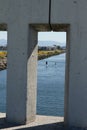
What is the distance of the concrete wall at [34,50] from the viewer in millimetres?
7898

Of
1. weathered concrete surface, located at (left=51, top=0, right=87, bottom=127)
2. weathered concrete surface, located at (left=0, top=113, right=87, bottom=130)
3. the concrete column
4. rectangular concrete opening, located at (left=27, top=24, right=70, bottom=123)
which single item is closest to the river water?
weathered concrete surface, located at (left=0, top=113, right=87, bottom=130)

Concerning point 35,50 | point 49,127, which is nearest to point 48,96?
point 35,50

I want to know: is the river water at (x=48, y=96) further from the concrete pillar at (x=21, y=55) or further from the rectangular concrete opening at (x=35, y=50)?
the concrete pillar at (x=21, y=55)

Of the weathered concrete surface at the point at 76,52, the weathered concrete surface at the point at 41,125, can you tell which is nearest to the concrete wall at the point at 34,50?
the weathered concrete surface at the point at 76,52

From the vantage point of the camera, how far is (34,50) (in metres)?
8.45

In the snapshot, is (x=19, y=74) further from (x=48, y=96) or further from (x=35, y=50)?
(x=48, y=96)

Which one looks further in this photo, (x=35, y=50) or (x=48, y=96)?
(x=48, y=96)

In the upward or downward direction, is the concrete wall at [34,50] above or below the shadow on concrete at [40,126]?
above

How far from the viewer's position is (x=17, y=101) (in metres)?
8.20

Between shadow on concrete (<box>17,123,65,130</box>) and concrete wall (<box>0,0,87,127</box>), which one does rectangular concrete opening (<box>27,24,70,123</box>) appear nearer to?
concrete wall (<box>0,0,87,127</box>)

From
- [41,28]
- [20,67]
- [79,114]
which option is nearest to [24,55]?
[20,67]

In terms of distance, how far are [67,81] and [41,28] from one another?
1260mm

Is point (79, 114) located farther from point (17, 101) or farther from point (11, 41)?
point (11, 41)

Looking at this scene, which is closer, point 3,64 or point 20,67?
point 20,67
